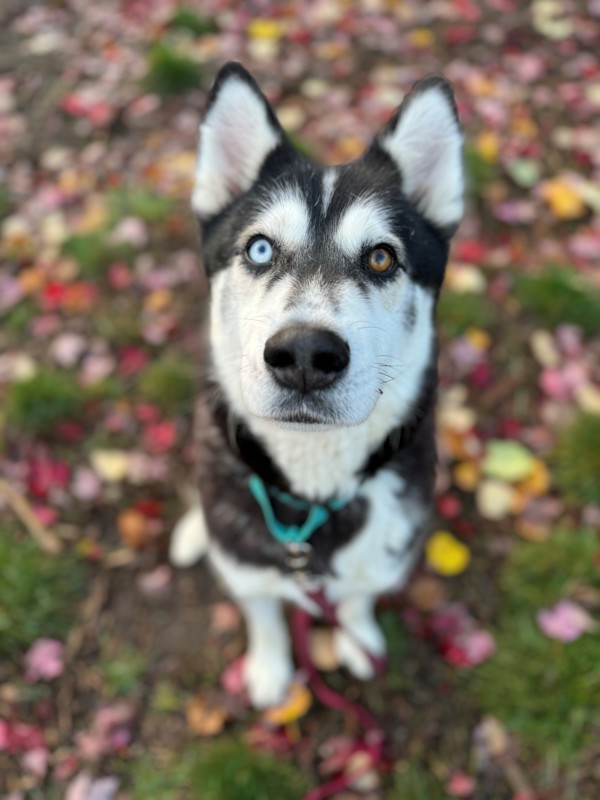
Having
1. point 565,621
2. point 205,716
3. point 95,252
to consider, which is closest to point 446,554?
point 565,621

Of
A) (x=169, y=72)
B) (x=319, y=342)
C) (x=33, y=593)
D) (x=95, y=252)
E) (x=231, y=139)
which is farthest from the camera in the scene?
(x=169, y=72)

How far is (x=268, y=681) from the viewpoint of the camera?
300 centimetres

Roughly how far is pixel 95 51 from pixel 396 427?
486cm

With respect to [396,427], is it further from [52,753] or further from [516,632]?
[52,753]

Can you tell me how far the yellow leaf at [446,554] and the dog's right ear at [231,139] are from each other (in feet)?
6.72

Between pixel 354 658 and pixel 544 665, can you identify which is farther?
pixel 354 658

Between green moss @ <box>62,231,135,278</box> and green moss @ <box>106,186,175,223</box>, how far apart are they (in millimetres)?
239

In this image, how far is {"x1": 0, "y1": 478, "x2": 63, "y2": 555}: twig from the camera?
3439 mm

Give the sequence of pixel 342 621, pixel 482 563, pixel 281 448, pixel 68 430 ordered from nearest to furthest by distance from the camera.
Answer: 1. pixel 281 448
2. pixel 342 621
3. pixel 482 563
4. pixel 68 430

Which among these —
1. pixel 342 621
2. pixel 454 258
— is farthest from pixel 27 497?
pixel 454 258

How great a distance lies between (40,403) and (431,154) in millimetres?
2622

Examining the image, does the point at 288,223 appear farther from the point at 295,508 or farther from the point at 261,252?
the point at 295,508

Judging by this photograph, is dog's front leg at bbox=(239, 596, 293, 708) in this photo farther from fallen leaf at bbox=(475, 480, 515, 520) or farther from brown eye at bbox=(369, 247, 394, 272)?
brown eye at bbox=(369, 247, 394, 272)

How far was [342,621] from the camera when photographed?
121 inches
